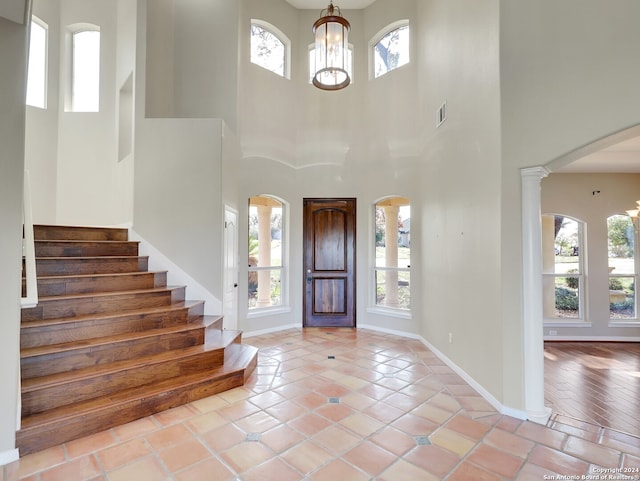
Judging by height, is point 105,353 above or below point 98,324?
below

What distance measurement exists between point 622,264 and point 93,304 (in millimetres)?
7832

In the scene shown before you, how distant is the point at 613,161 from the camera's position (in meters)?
5.06

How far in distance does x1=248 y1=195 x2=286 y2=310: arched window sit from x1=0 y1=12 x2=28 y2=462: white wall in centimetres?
336

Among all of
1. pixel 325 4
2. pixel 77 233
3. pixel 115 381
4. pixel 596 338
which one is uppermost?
pixel 325 4

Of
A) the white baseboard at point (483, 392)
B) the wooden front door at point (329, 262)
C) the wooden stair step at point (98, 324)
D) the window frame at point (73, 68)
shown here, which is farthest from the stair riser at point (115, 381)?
the window frame at point (73, 68)

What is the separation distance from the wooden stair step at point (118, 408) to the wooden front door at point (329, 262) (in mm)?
2602

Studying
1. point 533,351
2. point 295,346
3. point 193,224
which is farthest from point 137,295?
point 533,351

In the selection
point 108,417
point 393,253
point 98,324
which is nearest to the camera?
point 108,417

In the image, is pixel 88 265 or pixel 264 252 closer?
pixel 88 265

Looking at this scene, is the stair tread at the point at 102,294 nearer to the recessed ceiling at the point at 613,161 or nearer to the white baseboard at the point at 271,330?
the white baseboard at the point at 271,330

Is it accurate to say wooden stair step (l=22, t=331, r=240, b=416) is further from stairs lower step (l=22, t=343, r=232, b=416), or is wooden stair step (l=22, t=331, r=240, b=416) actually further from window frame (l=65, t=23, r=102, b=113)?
window frame (l=65, t=23, r=102, b=113)

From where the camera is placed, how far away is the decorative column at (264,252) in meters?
5.64

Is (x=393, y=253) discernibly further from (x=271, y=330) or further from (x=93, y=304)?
(x=93, y=304)

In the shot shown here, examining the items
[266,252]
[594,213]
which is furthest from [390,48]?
[594,213]
